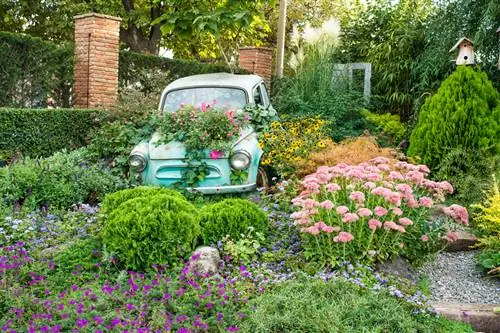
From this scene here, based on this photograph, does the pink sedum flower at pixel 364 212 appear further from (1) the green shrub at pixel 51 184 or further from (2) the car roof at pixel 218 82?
(2) the car roof at pixel 218 82

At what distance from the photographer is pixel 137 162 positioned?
6.96m

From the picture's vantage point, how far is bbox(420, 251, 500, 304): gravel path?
4500 mm

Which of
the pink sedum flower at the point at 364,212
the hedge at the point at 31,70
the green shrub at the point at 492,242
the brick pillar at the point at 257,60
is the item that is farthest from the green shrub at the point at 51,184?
the brick pillar at the point at 257,60

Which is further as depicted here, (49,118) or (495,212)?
(49,118)

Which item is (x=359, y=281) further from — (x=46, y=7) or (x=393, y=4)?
(x=46, y=7)

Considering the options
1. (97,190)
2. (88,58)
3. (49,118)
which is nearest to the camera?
(97,190)

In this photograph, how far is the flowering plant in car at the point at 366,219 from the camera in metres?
4.46

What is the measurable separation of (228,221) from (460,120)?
380 cm

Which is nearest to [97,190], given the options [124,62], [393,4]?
[124,62]

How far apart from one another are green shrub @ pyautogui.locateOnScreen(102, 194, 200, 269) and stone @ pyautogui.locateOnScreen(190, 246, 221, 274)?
0.15 metres

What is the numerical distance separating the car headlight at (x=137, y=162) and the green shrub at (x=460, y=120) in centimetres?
358

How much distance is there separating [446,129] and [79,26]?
6.77 metres

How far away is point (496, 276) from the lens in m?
4.83

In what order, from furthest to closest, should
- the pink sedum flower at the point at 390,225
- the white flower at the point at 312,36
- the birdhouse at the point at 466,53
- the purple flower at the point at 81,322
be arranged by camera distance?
1. the white flower at the point at 312,36
2. the birdhouse at the point at 466,53
3. the pink sedum flower at the point at 390,225
4. the purple flower at the point at 81,322
